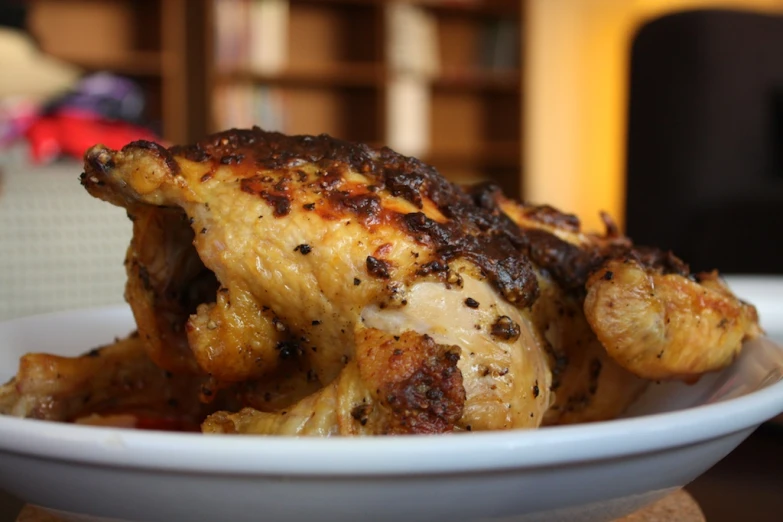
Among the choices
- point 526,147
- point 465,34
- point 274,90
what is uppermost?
point 465,34

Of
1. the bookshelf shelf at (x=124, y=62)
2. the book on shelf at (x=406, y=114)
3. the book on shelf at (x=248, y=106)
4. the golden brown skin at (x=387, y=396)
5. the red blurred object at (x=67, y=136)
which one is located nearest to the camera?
the golden brown skin at (x=387, y=396)

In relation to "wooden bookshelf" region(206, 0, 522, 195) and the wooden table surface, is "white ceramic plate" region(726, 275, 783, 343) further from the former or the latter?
"wooden bookshelf" region(206, 0, 522, 195)

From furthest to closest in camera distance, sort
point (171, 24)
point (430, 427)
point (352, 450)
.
A: point (171, 24), point (430, 427), point (352, 450)

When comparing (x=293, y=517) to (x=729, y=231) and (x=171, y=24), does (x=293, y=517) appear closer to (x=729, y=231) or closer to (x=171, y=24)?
(x=729, y=231)

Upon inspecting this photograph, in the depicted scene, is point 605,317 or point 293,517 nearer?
point 293,517

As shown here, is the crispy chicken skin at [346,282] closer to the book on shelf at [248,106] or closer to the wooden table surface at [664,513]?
the wooden table surface at [664,513]

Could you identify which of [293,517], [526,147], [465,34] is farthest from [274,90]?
[293,517]

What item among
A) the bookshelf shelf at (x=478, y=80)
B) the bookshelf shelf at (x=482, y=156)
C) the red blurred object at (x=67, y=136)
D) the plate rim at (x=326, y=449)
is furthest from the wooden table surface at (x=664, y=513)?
the bookshelf shelf at (x=478, y=80)
